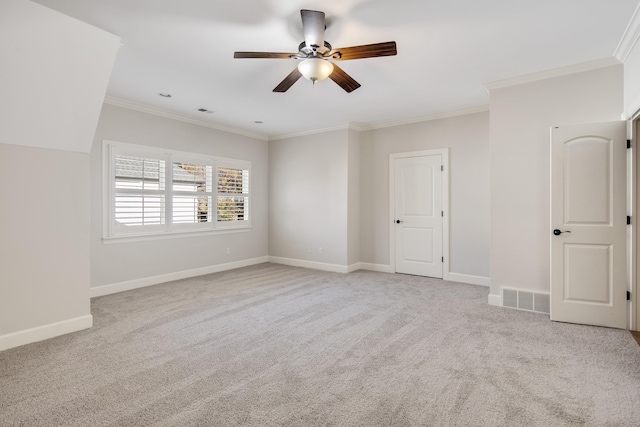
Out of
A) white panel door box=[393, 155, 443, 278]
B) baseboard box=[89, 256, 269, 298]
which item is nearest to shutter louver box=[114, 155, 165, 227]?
baseboard box=[89, 256, 269, 298]

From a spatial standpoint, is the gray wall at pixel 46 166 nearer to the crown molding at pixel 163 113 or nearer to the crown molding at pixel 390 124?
the crown molding at pixel 163 113

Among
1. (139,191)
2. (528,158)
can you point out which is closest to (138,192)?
(139,191)

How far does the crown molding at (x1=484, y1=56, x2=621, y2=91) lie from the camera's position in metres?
3.42

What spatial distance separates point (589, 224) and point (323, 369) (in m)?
3.02

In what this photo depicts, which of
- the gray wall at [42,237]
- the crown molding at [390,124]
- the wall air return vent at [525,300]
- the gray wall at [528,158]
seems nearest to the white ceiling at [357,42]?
the gray wall at [528,158]

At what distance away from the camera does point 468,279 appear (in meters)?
5.21

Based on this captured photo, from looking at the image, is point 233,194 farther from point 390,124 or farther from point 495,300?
point 495,300

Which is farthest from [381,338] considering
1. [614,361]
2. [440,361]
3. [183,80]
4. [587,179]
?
[183,80]

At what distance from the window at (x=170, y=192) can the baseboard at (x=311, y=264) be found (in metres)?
1.01

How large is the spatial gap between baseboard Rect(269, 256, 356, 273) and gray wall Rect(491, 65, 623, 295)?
2661 mm

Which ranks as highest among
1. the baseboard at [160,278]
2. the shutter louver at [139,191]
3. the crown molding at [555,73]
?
the crown molding at [555,73]

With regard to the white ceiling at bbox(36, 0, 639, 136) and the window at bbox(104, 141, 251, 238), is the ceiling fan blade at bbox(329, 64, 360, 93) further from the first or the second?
the window at bbox(104, 141, 251, 238)

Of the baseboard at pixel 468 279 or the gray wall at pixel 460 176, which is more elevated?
the gray wall at pixel 460 176

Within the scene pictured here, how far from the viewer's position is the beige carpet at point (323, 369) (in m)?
1.98
